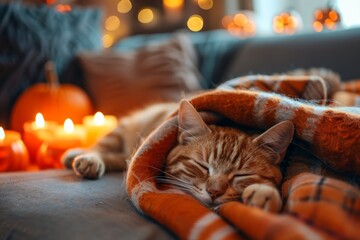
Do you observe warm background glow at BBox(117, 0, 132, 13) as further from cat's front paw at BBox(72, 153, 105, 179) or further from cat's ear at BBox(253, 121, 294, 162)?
cat's ear at BBox(253, 121, 294, 162)

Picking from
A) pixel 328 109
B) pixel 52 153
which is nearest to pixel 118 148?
pixel 52 153

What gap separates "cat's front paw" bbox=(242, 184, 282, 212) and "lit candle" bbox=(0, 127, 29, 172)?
90 cm

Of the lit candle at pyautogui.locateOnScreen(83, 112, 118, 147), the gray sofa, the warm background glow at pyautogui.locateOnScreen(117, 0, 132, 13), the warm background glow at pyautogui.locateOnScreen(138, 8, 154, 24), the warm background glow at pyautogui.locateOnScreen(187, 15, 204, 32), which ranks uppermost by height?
the warm background glow at pyautogui.locateOnScreen(117, 0, 132, 13)

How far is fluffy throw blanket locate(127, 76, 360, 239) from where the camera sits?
0.64m

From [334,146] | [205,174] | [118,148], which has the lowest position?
[118,148]

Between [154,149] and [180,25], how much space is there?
2856mm

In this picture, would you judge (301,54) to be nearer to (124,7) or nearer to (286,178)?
(286,178)

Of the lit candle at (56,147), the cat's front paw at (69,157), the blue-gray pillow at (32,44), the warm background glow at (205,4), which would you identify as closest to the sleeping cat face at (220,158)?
the cat's front paw at (69,157)

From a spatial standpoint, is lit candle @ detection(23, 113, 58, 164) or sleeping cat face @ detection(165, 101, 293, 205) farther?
lit candle @ detection(23, 113, 58, 164)

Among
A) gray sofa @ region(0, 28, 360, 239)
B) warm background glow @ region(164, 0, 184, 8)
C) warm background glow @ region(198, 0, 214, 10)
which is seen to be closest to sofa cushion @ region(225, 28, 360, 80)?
gray sofa @ region(0, 28, 360, 239)

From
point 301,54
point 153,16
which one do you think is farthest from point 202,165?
point 153,16

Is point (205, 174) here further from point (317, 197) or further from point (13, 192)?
point (13, 192)

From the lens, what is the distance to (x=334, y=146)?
32.8 inches

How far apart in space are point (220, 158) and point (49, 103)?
116cm
